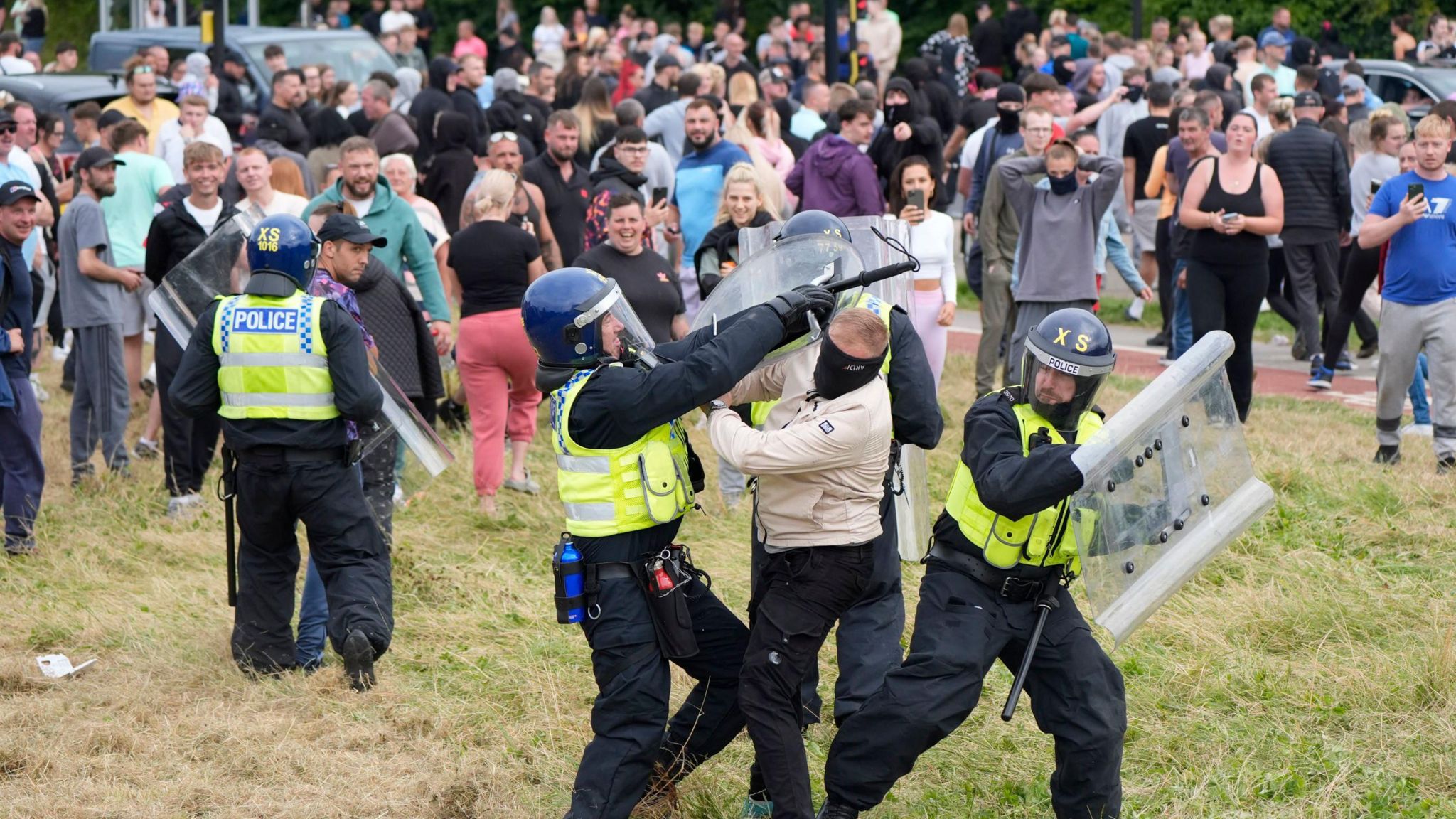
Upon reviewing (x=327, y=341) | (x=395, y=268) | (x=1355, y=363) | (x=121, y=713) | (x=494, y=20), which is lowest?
(x=494, y=20)

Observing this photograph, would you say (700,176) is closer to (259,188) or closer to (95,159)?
(259,188)

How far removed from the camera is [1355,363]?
1227cm

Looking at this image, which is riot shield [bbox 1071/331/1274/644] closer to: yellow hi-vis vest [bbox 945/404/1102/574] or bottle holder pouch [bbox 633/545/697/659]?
yellow hi-vis vest [bbox 945/404/1102/574]

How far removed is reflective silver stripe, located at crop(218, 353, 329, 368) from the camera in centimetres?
600

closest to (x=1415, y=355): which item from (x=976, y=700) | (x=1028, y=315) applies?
(x=1028, y=315)

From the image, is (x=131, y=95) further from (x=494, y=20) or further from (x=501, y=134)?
(x=494, y=20)

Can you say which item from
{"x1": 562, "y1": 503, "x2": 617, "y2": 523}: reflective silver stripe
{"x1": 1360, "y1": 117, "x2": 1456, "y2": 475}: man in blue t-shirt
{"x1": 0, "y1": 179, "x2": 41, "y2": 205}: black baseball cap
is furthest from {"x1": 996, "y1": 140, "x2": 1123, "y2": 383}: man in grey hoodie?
{"x1": 0, "y1": 179, "x2": 41, "y2": 205}: black baseball cap

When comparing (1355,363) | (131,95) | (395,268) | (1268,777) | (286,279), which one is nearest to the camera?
(1268,777)

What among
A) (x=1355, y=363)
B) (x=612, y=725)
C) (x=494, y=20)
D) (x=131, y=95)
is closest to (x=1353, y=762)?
(x=612, y=725)

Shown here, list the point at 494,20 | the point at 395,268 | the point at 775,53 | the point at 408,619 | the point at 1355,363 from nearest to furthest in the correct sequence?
the point at 408,619 → the point at 395,268 → the point at 1355,363 → the point at 775,53 → the point at 494,20

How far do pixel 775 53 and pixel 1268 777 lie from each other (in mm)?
17170

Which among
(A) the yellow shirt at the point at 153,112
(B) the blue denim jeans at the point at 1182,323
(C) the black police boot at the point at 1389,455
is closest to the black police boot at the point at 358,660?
(C) the black police boot at the point at 1389,455

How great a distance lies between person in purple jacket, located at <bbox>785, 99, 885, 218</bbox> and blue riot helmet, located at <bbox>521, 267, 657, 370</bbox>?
6.28 meters

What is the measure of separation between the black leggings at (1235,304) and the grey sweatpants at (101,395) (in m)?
6.36
